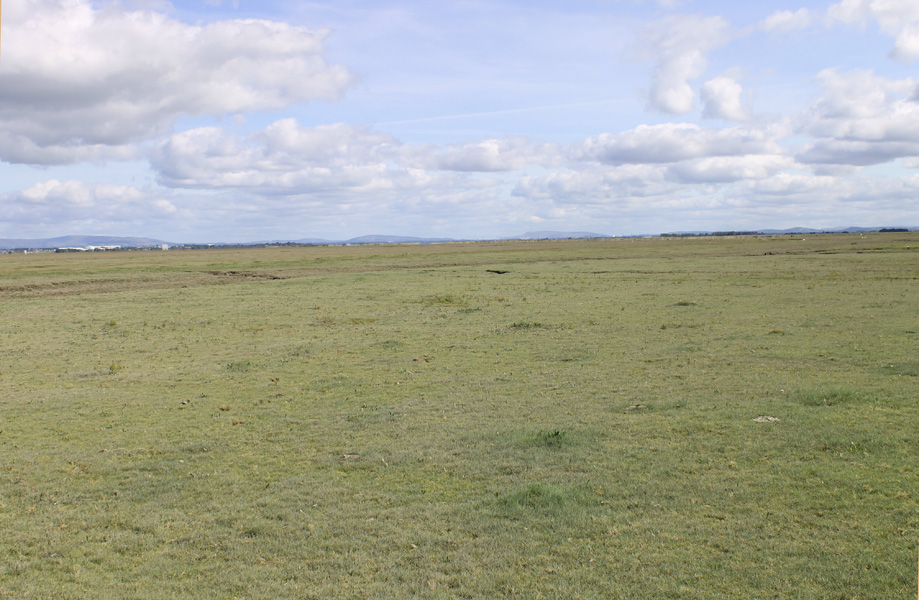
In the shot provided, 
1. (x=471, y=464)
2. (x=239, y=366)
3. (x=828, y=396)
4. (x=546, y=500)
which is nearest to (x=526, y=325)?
(x=239, y=366)

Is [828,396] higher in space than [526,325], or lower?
lower

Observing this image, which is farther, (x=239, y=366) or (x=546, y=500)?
(x=239, y=366)

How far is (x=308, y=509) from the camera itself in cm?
768

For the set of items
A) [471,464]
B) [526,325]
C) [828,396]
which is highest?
[526,325]

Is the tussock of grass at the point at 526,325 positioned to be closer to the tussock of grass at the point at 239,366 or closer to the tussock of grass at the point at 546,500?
the tussock of grass at the point at 239,366

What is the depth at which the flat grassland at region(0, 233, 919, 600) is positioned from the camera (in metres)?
6.14

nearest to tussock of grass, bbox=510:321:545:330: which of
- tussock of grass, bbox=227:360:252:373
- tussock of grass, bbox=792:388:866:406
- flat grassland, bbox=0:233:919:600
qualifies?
flat grassland, bbox=0:233:919:600

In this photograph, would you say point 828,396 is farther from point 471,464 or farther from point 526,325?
point 526,325

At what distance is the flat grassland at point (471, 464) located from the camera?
6.14 meters

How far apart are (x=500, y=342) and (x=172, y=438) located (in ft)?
34.6

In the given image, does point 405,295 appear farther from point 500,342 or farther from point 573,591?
point 573,591

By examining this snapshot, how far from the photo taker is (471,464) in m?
9.00

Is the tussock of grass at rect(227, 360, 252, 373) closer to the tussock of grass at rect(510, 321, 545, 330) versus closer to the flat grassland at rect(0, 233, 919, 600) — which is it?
the flat grassland at rect(0, 233, 919, 600)

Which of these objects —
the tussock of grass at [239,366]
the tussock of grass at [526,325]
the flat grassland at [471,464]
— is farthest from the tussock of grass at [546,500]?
the tussock of grass at [526,325]
